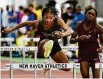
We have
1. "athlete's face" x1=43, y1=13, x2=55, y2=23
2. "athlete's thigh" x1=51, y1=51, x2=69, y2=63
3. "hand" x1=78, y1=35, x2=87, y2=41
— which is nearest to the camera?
"hand" x1=78, y1=35, x2=87, y2=41

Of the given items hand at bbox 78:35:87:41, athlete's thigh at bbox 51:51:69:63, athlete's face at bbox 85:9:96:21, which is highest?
athlete's face at bbox 85:9:96:21

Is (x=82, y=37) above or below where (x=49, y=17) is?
below

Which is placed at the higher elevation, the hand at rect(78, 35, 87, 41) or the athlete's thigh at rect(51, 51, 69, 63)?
the hand at rect(78, 35, 87, 41)

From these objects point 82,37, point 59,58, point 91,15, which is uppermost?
point 91,15

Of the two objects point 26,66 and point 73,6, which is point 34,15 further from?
point 26,66

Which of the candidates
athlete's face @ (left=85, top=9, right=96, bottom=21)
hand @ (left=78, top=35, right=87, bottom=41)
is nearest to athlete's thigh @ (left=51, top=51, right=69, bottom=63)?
hand @ (left=78, top=35, right=87, bottom=41)

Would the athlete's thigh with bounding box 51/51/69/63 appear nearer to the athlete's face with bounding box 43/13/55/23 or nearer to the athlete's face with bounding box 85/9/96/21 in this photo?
the athlete's face with bounding box 43/13/55/23

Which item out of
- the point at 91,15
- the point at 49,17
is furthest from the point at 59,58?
the point at 91,15

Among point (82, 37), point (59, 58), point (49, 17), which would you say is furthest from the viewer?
point (59, 58)

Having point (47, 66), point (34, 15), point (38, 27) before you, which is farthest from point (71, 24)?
point (47, 66)

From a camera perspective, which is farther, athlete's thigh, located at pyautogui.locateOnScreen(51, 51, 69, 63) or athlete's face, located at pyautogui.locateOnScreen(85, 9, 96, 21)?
athlete's thigh, located at pyautogui.locateOnScreen(51, 51, 69, 63)

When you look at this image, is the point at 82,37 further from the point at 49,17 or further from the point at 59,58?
the point at 59,58

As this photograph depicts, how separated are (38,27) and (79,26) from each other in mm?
1033

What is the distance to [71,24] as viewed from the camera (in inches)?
942
